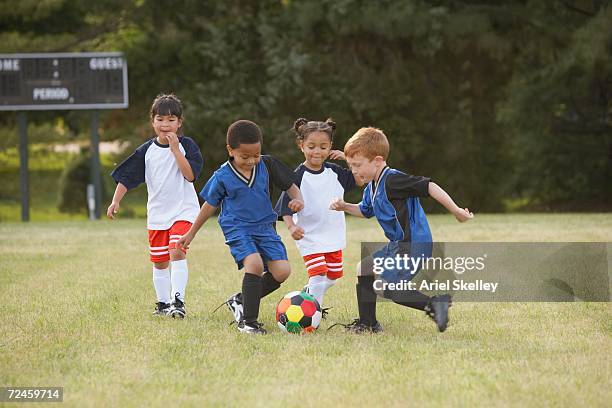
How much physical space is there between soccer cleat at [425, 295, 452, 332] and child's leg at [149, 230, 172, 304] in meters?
2.28

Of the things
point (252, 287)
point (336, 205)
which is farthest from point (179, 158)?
point (336, 205)

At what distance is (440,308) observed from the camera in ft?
19.7

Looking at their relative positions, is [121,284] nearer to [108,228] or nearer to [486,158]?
[108,228]

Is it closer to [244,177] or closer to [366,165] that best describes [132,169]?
[244,177]

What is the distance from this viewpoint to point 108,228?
61.4ft

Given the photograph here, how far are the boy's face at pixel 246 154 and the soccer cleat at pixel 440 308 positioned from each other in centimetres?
146

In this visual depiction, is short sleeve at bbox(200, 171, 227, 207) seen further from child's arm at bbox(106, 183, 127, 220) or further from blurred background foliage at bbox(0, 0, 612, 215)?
blurred background foliage at bbox(0, 0, 612, 215)

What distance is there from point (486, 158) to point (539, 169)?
2426 millimetres

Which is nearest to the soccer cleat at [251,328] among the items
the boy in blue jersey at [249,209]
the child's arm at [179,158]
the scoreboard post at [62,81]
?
the boy in blue jersey at [249,209]

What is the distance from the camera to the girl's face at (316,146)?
6805 millimetres

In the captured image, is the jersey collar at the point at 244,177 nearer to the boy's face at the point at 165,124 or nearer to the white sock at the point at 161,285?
the boy's face at the point at 165,124

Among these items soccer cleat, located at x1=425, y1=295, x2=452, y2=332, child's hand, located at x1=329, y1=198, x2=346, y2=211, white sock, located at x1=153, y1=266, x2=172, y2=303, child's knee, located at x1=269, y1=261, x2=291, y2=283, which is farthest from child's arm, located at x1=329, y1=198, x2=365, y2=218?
white sock, located at x1=153, y1=266, x2=172, y2=303

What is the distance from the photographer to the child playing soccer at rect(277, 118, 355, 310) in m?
6.90

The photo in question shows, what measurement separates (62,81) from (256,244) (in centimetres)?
1653
